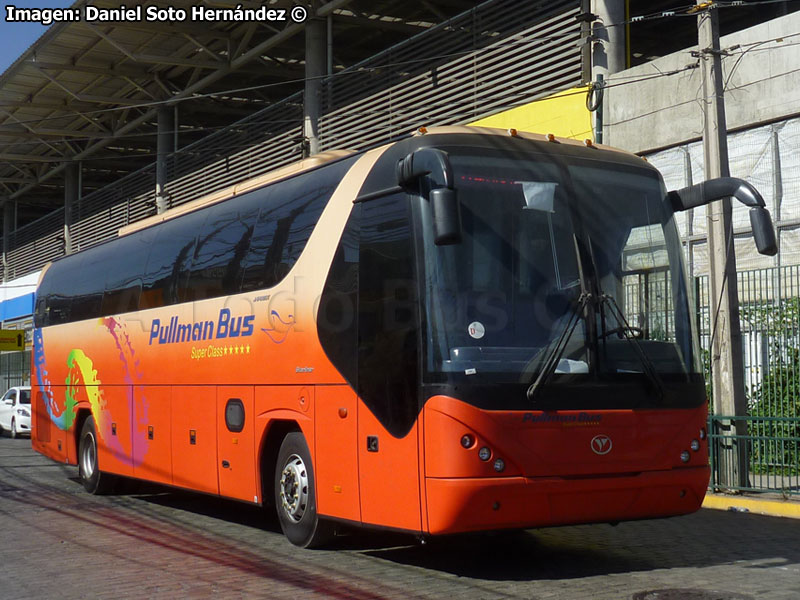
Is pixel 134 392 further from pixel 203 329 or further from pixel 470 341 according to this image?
pixel 470 341

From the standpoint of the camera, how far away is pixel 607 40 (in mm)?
18516

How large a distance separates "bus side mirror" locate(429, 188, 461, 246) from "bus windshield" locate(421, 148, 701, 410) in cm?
56

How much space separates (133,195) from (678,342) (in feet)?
100

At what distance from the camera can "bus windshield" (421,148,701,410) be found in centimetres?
779

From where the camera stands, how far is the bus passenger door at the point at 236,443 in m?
10.5

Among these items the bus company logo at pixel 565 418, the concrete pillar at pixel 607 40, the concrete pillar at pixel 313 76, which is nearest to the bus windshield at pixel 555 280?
the bus company logo at pixel 565 418

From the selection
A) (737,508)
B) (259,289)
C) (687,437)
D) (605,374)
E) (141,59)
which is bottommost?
(737,508)

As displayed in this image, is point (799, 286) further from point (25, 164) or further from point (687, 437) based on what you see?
point (25, 164)

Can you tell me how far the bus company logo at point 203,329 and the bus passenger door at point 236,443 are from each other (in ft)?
1.84

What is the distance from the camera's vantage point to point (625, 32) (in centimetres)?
1916

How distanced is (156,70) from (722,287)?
2243 cm

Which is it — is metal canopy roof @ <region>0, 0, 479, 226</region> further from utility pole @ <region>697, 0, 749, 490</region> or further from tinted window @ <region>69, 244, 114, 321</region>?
utility pole @ <region>697, 0, 749, 490</region>

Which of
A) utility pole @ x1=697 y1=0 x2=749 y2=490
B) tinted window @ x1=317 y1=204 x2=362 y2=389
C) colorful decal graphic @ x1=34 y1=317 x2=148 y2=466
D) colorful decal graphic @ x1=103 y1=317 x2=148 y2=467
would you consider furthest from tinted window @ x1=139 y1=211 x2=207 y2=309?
utility pole @ x1=697 y1=0 x2=749 y2=490

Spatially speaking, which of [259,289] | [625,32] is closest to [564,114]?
[625,32]
